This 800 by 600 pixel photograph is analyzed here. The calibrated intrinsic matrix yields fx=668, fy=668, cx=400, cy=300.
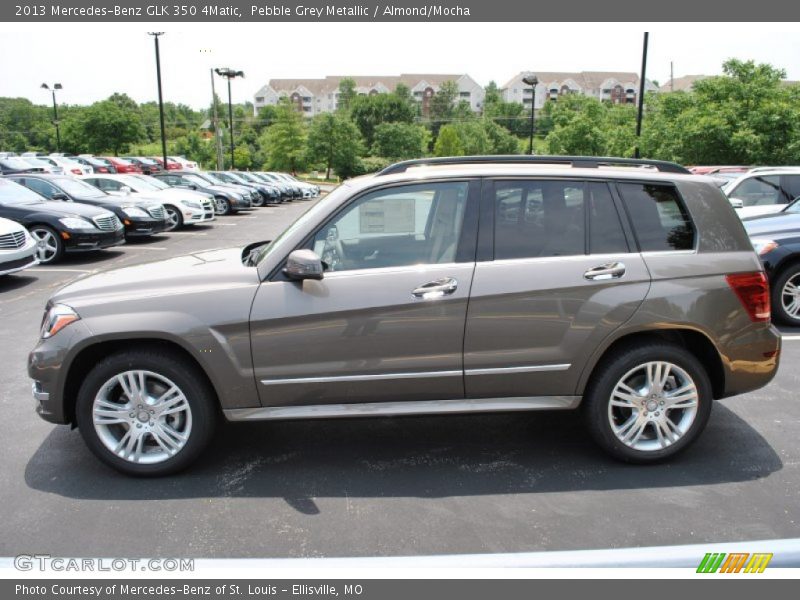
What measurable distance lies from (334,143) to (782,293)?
62.9 m

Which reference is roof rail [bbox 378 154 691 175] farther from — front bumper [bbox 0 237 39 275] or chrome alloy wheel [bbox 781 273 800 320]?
front bumper [bbox 0 237 39 275]

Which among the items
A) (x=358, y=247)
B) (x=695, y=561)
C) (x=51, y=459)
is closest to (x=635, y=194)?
(x=358, y=247)

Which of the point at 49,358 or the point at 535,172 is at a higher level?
the point at 535,172

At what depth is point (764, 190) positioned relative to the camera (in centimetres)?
1111

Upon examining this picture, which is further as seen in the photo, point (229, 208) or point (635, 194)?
point (229, 208)

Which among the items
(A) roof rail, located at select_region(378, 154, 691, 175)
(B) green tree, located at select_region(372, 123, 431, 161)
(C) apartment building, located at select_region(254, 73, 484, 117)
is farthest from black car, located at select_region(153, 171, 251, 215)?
(C) apartment building, located at select_region(254, 73, 484, 117)

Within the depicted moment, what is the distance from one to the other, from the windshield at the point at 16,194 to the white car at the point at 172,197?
4481mm

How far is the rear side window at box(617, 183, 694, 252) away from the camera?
4.14 m

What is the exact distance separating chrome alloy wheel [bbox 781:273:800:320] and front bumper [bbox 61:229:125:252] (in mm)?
11255

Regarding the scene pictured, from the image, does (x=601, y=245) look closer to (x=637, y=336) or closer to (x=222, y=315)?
(x=637, y=336)

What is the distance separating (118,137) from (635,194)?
6649cm

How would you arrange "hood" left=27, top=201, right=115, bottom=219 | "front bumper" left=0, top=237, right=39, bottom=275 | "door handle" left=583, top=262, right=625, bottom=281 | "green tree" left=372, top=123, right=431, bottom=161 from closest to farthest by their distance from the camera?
"door handle" left=583, top=262, right=625, bottom=281, "front bumper" left=0, top=237, right=39, bottom=275, "hood" left=27, top=201, right=115, bottom=219, "green tree" left=372, top=123, right=431, bottom=161

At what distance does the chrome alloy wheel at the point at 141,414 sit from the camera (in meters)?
3.93

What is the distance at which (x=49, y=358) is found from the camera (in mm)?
3900
